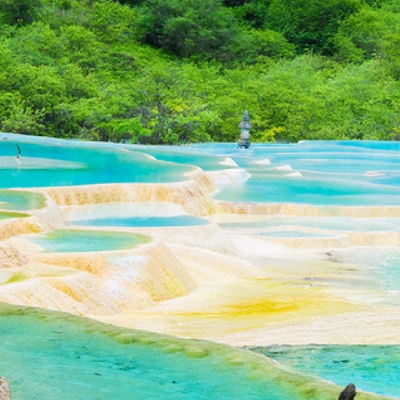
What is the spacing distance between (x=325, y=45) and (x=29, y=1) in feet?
40.6

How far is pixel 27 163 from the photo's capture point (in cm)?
1777

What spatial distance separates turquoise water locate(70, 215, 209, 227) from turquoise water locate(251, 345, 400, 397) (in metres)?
5.69

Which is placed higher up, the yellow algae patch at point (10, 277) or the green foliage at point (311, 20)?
the green foliage at point (311, 20)

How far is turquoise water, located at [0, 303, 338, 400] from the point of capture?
5316mm

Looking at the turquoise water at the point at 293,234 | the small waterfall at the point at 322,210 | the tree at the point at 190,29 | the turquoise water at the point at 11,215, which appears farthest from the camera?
the tree at the point at 190,29

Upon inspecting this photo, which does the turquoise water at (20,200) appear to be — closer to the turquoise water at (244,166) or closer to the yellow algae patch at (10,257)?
the turquoise water at (244,166)

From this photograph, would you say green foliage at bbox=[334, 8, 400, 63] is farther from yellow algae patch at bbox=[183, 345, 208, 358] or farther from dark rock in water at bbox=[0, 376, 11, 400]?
dark rock in water at bbox=[0, 376, 11, 400]

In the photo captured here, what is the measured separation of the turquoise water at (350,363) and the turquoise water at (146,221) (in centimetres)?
569

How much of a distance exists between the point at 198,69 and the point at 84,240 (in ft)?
80.1

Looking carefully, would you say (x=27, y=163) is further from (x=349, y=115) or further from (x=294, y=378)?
(x=349, y=115)

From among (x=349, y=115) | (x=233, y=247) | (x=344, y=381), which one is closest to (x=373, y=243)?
(x=233, y=247)

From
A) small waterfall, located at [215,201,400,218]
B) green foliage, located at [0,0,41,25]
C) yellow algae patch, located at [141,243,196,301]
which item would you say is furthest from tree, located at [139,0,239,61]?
yellow algae patch, located at [141,243,196,301]

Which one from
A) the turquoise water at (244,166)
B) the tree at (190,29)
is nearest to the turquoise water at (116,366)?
the turquoise water at (244,166)

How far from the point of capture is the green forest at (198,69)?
26.4 m
